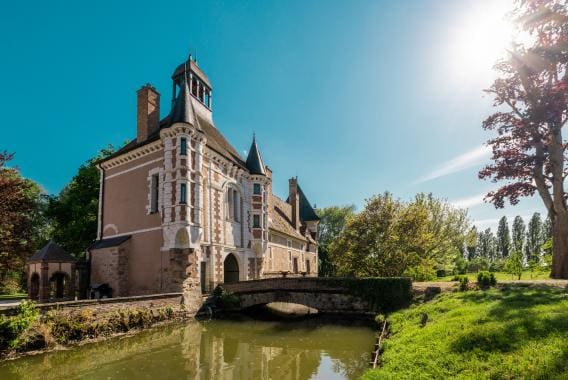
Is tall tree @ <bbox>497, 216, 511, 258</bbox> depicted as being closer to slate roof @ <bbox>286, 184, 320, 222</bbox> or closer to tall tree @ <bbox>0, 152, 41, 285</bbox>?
slate roof @ <bbox>286, 184, 320, 222</bbox>

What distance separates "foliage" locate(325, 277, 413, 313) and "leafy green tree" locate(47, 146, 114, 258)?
2062 cm

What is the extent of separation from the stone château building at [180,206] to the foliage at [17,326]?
7.70 meters

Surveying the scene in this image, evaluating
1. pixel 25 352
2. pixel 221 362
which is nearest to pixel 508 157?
pixel 221 362

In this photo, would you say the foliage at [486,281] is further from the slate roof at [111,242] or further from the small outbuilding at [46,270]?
the small outbuilding at [46,270]

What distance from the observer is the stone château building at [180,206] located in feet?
62.7

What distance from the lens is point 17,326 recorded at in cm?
1027

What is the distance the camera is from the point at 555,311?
26.7 ft

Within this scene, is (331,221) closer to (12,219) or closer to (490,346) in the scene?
(12,219)

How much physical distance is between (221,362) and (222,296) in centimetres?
984

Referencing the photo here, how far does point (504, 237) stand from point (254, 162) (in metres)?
74.1

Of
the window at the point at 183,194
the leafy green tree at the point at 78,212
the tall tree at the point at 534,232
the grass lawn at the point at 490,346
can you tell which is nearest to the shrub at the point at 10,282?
the leafy green tree at the point at 78,212

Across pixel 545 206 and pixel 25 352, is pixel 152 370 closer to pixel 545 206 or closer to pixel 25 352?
pixel 25 352

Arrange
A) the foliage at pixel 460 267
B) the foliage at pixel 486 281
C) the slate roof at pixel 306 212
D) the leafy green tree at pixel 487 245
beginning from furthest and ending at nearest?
1. the leafy green tree at pixel 487 245
2. the foliage at pixel 460 267
3. the slate roof at pixel 306 212
4. the foliage at pixel 486 281

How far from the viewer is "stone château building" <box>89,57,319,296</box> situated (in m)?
19.1
